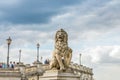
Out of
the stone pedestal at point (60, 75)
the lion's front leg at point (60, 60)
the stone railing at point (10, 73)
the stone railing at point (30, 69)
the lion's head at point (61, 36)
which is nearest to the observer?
the stone pedestal at point (60, 75)

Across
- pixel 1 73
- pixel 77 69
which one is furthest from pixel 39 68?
pixel 77 69

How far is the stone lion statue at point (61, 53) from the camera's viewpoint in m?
24.7

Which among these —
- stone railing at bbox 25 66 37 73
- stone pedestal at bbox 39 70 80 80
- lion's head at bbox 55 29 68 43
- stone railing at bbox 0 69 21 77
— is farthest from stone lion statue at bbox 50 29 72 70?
stone railing at bbox 25 66 37 73

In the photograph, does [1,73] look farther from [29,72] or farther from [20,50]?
[20,50]

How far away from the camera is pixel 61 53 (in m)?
24.8

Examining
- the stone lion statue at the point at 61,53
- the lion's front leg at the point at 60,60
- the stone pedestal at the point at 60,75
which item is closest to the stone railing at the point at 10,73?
the stone lion statue at the point at 61,53

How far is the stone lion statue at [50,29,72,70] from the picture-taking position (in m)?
24.7

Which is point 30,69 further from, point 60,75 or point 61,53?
point 60,75

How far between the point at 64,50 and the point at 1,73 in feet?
139

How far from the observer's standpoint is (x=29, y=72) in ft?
239

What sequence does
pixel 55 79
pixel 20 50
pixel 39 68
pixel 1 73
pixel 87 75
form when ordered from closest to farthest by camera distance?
pixel 55 79, pixel 1 73, pixel 39 68, pixel 20 50, pixel 87 75

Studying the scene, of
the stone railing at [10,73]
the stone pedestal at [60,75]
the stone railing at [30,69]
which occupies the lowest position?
the stone pedestal at [60,75]

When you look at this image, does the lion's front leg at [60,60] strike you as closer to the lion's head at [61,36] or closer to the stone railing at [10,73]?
the lion's head at [61,36]

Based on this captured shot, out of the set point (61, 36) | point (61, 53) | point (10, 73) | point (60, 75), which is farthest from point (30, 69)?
point (60, 75)
